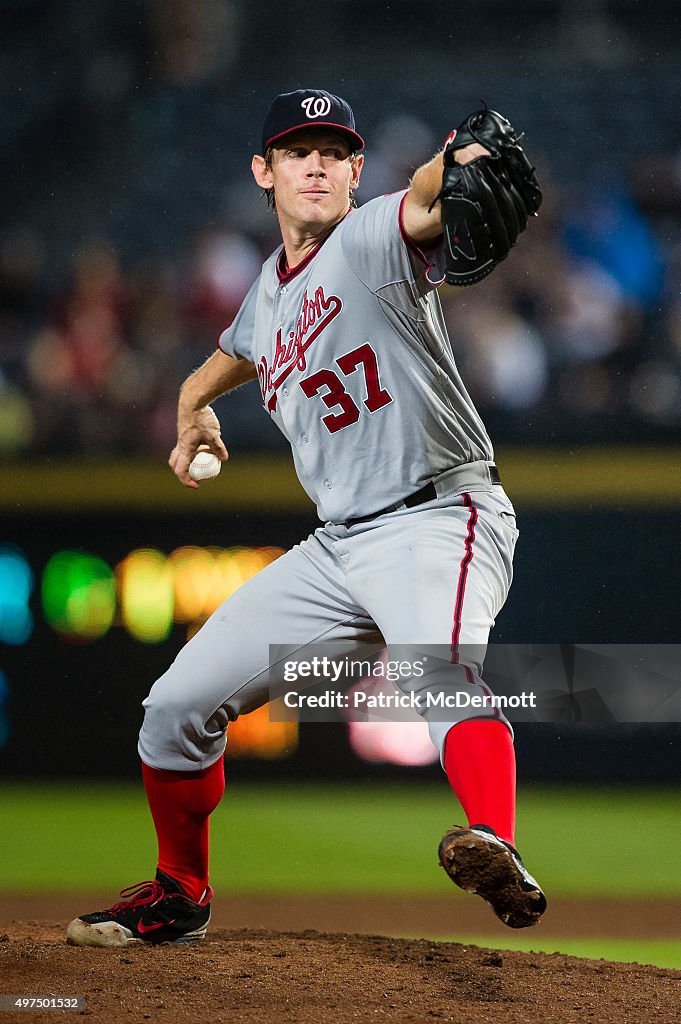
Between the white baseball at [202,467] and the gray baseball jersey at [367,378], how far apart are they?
46 centimetres

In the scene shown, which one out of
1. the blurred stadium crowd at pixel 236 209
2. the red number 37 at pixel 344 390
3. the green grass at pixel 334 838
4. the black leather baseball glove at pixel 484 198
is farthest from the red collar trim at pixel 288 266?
the blurred stadium crowd at pixel 236 209

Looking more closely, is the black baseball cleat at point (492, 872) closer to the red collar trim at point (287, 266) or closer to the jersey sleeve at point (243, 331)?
the red collar trim at point (287, 266)

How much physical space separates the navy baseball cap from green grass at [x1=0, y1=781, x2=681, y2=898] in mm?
2604

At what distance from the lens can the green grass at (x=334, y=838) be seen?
4297mm

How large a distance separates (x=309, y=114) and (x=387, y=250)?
495 millimetres

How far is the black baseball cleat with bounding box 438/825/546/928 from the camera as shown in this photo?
1.83 m

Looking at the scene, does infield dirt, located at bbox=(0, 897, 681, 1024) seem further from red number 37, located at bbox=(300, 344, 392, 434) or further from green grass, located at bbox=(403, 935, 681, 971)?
red number 37, located at bbox=(300, 344, 392, 434)

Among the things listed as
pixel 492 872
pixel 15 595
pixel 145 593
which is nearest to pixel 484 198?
pixel 492 872

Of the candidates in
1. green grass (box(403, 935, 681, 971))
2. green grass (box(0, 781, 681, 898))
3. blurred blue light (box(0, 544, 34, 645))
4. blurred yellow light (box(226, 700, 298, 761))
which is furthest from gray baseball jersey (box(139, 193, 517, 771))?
blurred blue light (box(0, 544, 34, 645))

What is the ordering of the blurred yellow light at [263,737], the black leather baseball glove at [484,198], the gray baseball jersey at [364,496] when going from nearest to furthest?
1. the black leather baseball glove at [484,198]
2. the gray baseball jersey at [364,496]
3. the blurred yellow light at [263,737]

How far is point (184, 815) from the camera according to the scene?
2.74m

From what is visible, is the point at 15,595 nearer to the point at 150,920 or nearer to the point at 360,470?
the point at 150,920

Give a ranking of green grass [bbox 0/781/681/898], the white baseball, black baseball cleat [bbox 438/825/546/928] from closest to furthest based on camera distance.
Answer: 1. black baseball cleat [bbox 438/825/546/928]
2. the white baseball
3. green grass [bbox 0/781/681/898]

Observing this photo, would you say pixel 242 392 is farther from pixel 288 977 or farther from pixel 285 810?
pixel 288 977
